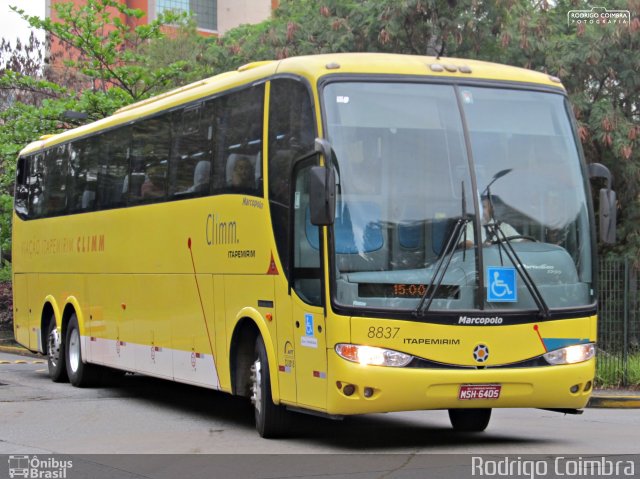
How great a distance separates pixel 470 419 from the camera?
1275cm

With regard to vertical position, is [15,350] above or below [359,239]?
below

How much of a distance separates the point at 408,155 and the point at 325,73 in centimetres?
108

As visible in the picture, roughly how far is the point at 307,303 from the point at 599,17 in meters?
14.8

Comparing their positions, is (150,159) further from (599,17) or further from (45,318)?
(599,17)

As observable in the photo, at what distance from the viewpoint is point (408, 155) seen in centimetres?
1090

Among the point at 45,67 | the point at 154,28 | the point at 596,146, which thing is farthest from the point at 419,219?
the point at 45,67

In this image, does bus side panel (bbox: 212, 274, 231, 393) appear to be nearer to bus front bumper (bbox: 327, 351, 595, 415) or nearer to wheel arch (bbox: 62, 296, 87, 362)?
bus front bumper (bbox: 327, 351, 595, 415)

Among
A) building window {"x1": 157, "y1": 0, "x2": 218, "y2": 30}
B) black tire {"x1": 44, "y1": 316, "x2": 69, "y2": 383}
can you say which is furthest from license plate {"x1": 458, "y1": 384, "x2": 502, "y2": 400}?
building window {"x1": 157, "y1": 0, "x2": 218, "y2": 30}

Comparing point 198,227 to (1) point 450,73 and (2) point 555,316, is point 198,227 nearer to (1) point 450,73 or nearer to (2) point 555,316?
(1) point 450,73

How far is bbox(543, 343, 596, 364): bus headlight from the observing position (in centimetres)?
1094

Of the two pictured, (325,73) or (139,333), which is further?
(139,333)

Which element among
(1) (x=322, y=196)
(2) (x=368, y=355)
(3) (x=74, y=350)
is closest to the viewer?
(1) (x=322, y=196)

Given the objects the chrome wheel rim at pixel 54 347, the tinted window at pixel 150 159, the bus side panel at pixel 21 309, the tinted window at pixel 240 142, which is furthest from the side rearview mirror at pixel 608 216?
the bus side panel at pixel 21 309

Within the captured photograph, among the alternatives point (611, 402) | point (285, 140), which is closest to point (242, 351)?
point (285, 140)
